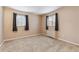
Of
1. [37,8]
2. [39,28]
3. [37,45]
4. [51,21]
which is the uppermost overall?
[37,8]

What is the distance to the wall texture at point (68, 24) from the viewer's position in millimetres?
1336

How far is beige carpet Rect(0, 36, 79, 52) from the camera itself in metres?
1.30

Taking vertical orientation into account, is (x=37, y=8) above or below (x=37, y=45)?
above

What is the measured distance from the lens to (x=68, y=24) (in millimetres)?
1398

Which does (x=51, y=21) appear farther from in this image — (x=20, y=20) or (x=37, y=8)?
(x=20, y=20)

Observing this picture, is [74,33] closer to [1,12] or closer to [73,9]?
[73,9]

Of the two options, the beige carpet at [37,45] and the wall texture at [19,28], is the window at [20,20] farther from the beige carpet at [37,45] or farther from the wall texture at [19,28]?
the beige carpet at [37,45]

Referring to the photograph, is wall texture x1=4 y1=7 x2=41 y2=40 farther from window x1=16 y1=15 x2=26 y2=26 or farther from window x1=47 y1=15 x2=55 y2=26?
window x1=47 y1=15 x2=55 y2=26

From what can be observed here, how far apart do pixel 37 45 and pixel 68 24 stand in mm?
652

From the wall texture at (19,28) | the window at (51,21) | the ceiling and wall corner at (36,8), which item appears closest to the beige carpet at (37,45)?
the wall texture at (19,28)

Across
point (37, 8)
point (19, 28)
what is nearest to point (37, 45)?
point (19, 28)

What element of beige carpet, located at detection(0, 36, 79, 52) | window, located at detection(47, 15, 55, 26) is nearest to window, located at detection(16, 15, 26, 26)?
beige carpet, located at detection(0, 36, 79, 52)
